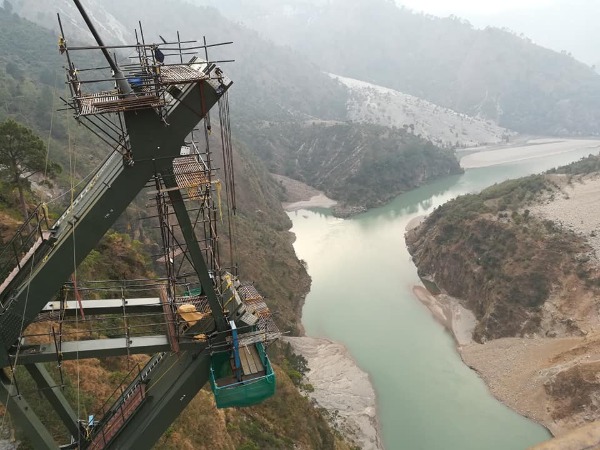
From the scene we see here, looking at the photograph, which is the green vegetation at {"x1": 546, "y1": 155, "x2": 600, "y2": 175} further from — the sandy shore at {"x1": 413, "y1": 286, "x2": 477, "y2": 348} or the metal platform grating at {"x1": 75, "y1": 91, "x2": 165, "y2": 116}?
the metal platform grating at {"x1": 75, "y1": 91, "x2": 165, "y2": 116}

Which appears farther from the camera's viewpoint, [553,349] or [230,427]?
[553,349]

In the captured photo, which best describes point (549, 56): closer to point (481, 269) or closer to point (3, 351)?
point (481, 269)

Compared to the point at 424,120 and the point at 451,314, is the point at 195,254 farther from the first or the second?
the point at 424,120

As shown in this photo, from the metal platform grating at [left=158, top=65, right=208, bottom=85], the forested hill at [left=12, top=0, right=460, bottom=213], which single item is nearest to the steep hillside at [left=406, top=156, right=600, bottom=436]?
the metal platform grating at [left=158, top=65, right=208, bottom=85]

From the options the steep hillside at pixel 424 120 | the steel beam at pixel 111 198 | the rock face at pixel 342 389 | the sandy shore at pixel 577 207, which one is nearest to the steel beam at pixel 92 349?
the steel beam at pixel 111 198

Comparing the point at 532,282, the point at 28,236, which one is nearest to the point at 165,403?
the point at 28,236

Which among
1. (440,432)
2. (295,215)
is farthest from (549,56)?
(440,432)
